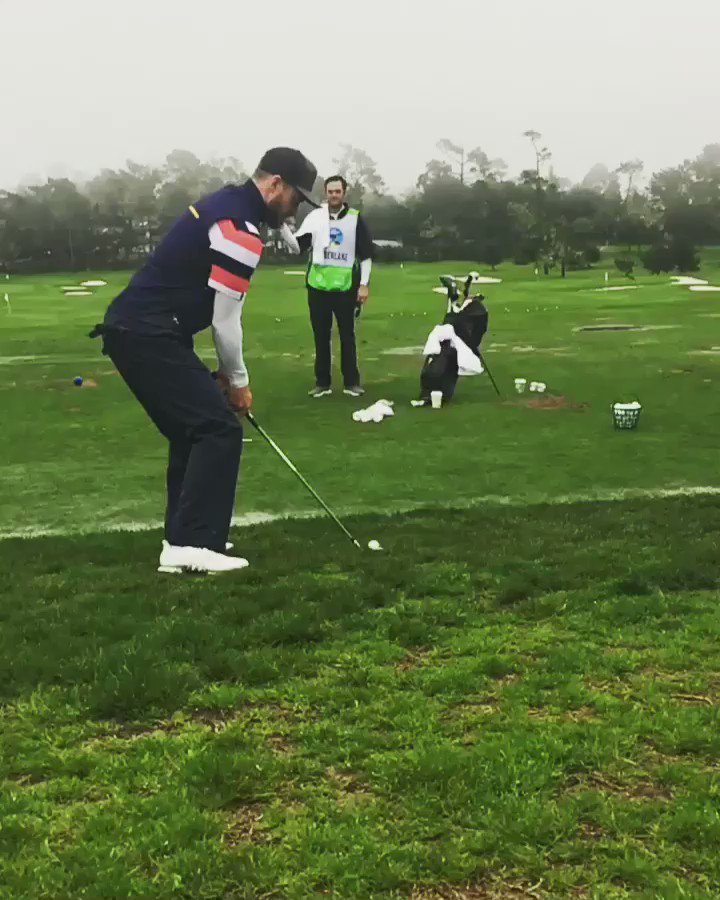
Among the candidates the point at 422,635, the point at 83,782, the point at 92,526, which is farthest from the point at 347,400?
the point at 83,782

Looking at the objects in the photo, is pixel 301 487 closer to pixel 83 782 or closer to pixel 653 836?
→ pixel 83 782

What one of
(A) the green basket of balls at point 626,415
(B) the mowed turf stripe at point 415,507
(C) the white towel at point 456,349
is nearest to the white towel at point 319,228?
(C) the white towel at point 456,349

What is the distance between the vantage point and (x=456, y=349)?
1060cm

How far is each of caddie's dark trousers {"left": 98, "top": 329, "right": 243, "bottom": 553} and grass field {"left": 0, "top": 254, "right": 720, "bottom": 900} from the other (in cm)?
35

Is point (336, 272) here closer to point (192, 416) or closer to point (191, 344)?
point (191, 344)

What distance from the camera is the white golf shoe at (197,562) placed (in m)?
5.13

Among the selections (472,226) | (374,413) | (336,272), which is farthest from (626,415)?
(472,226)

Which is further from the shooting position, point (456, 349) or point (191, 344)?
point (456, 349)

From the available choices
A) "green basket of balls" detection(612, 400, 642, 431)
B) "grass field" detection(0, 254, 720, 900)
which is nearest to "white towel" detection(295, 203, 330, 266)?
"grass field" detection(0, 254, 720, 900)

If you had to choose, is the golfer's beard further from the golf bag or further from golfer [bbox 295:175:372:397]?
the golf bag

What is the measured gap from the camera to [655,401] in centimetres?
1034

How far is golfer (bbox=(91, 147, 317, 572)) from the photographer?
4.98 metres

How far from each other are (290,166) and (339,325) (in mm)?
6134

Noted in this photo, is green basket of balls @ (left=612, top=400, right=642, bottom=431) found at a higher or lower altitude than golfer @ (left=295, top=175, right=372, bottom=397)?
lower
